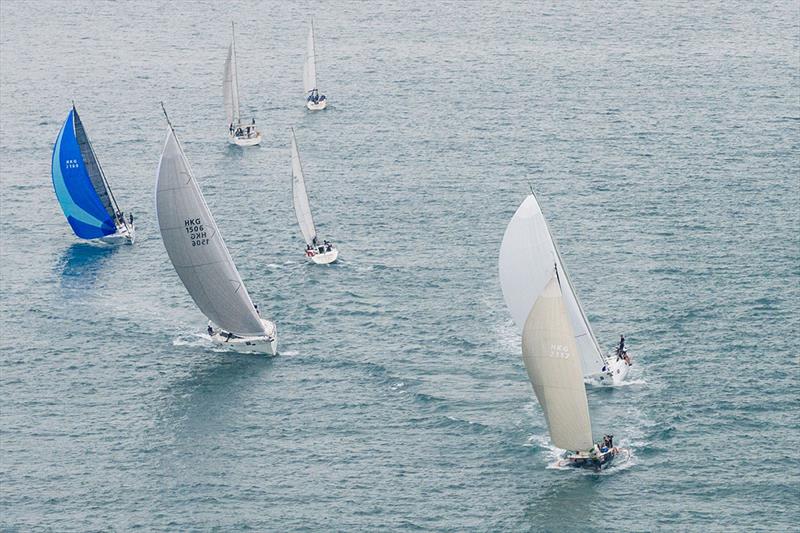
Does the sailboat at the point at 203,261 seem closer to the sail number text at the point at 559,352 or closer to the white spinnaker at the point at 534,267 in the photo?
the white spinnaker at the point at 534,267

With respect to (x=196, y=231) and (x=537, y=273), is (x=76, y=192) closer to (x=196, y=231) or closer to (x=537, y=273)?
(x=196, y=231)

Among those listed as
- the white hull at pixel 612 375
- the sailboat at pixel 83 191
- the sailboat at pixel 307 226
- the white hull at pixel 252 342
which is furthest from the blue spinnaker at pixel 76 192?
the white hull at pixel 612 375

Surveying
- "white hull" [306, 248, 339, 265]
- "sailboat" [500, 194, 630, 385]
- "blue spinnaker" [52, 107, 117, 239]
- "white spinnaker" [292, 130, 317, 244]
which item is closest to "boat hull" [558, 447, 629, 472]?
"sailboat" [500, 194, 630, 385]

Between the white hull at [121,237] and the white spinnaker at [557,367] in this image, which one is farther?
the white hull at [121,237]

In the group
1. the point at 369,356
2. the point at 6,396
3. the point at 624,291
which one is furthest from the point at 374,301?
the point at 6,396

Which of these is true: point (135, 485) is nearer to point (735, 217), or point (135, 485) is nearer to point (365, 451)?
point (365, 451)

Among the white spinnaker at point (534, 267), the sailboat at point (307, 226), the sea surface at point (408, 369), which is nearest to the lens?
the sea surface at point (408, 369)

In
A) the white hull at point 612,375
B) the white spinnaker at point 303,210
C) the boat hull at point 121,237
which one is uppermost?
the white spinnaker at point 303,210
